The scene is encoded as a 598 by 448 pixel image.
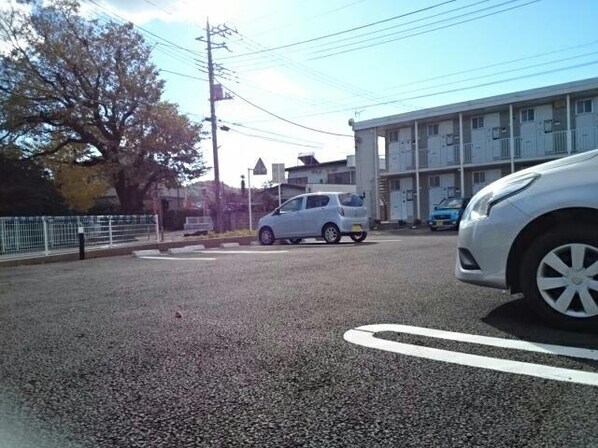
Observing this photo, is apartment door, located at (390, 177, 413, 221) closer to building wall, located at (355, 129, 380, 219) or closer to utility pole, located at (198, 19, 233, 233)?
building wall, located at (355, 129, 380, 219)

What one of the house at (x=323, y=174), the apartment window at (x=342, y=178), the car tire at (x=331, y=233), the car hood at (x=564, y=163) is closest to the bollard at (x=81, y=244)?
the car tire at (x=331, y=233)

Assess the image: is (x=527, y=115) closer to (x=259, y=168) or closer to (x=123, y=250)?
(x=259, y=168)

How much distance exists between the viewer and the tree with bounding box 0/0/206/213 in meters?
32.3

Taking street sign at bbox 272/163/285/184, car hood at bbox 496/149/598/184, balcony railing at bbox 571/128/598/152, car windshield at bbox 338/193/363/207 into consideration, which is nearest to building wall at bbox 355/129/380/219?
street sign at bbox 272/163/285/184

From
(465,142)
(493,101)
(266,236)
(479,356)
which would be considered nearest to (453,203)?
(465,142)

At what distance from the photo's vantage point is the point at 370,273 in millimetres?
7395

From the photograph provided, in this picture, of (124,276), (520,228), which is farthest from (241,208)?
(520,228)

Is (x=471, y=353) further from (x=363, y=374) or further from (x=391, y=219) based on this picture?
(x=391, y=219)

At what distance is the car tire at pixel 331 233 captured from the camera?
1545 centimetres

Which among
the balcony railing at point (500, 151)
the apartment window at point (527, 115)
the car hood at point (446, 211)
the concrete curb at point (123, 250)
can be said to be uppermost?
the apartment window at point (527, 115)

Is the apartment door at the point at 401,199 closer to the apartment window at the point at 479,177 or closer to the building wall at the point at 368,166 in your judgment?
the building wall at the point at 368,166

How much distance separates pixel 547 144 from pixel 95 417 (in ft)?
88.5

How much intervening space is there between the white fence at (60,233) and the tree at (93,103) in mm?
17736

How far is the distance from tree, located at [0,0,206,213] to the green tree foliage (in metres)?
3.27
